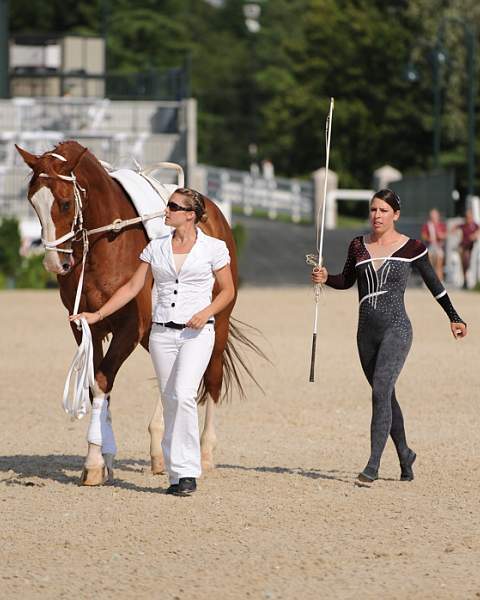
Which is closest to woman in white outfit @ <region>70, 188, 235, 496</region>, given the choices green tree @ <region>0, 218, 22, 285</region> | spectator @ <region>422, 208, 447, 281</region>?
spectator @ <region>422, 208, 447, 281</region>

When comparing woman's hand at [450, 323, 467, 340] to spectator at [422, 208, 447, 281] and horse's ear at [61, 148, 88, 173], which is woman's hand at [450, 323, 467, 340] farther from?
spectator at [422, 208, 447, 281]

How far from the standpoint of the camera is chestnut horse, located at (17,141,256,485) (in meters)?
9.49

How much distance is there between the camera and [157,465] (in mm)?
10406

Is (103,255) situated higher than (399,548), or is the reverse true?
(103,255)

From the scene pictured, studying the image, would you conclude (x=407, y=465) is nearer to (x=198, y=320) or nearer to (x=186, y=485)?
(x=186, y=485)

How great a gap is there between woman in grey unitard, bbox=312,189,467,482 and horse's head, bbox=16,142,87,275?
57.1 inches

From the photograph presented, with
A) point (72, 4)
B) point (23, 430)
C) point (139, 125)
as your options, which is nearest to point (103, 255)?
point (23, 430)

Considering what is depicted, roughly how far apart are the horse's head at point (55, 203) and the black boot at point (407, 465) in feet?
7.60

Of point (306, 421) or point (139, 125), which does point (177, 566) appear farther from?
point (139, 125)

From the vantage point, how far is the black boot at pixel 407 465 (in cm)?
988

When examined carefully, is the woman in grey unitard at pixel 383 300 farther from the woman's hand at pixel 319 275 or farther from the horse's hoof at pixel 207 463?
the horse's hoof at pixel 207 463

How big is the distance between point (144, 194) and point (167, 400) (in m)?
1.76

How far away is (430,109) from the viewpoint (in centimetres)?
7394

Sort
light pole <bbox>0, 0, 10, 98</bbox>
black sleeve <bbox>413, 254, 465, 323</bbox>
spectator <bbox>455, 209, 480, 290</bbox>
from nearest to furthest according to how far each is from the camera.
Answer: black sleeve <bbox>413, 254, 465, 323</bbox> → spectator <bbox>455, 209, 480, 290</bbox> → light pole <bbox>0, 0, 10, 98</bbox>
